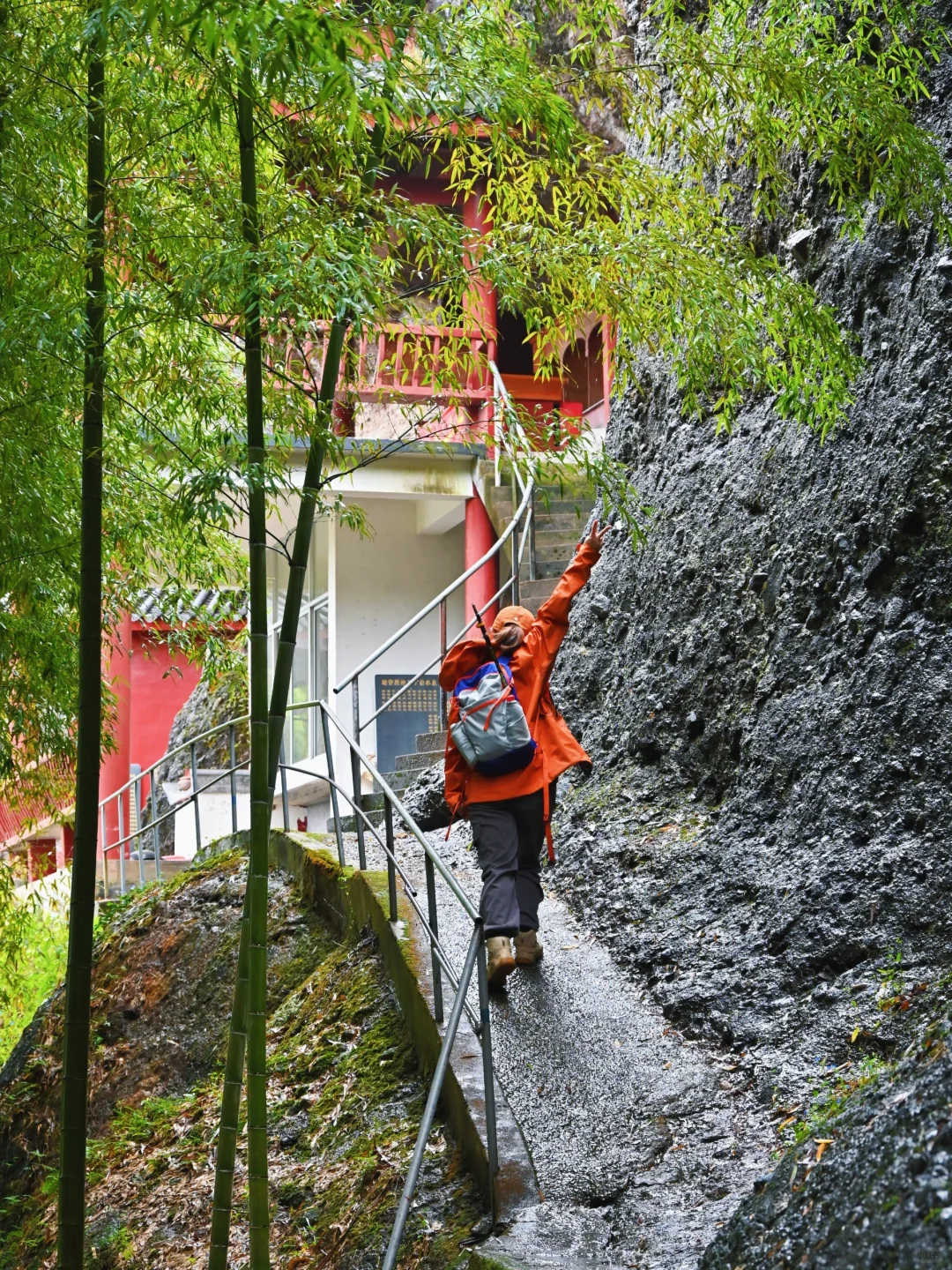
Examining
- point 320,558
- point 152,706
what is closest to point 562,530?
point 320,558

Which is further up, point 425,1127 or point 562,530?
point 562,530

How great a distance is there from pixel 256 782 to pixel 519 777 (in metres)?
1.28

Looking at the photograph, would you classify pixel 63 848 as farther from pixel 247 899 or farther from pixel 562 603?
pixel 247 899

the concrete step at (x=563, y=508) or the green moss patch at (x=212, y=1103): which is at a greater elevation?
the concrete step at (x=563, y=508)

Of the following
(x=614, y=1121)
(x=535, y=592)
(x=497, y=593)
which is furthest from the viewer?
(x=535, y=592)

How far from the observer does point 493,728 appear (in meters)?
4.87

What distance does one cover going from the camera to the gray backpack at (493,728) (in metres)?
4.87

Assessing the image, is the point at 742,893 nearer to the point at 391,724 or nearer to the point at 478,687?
the point at 478,687

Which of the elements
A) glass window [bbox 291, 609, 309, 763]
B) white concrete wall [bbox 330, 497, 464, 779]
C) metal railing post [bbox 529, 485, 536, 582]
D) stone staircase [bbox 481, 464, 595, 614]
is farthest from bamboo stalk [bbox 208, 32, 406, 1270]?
white concrete wall [bbox 330, 497, 464, 779]

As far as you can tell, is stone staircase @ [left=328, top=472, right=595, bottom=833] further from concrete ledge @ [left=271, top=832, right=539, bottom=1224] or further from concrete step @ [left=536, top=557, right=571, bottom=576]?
concrete ledge @ [left=271, top=832, right=539, bottom=1224]

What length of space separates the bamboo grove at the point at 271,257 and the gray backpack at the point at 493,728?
0.74 meters

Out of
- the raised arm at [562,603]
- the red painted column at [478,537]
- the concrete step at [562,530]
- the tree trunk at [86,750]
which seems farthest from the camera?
the red painted column at [478,537]

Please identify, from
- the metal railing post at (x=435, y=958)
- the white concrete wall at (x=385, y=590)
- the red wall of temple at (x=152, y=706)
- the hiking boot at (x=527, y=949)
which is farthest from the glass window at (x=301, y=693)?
the metal railing post at (x=435, y=958)

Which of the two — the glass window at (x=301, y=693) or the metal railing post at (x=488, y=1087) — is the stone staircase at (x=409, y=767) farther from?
the metal railing post at (x=488, y=1087)
